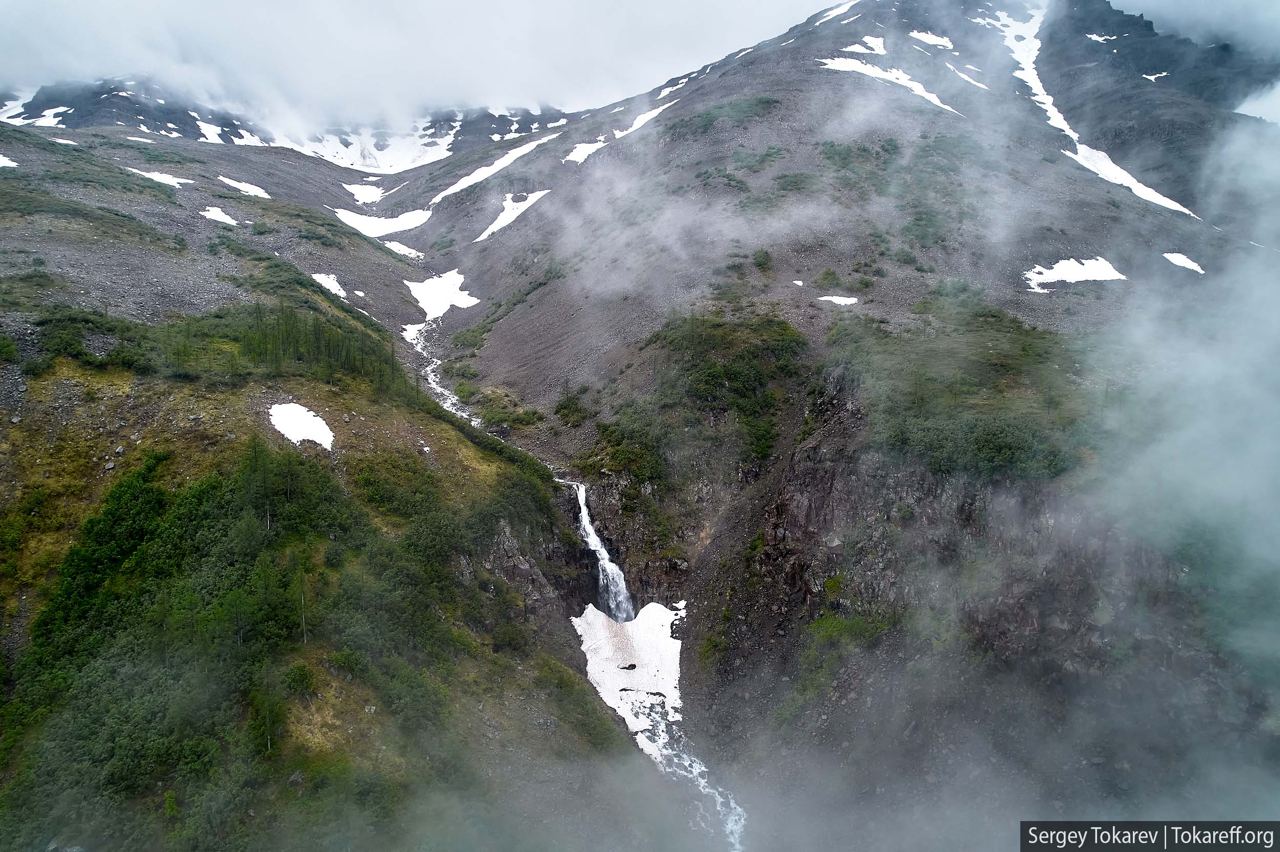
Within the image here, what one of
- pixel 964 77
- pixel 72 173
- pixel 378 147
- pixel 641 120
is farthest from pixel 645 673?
pixel 378 147

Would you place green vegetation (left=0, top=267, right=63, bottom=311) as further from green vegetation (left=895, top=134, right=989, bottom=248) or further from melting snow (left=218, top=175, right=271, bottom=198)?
green vegetation (left=895, top=134, right=989, bottom=248)

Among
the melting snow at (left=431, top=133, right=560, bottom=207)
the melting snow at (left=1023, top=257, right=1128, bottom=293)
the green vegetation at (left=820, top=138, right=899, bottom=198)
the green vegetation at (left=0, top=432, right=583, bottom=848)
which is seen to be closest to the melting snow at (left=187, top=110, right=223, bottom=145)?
the melting snow at (left=431, top=133, right=560, bottom=207)

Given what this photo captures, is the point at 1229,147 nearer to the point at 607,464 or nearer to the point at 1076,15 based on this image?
the point at 1076,15

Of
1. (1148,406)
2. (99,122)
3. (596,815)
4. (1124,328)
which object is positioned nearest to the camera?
→ (596,815)

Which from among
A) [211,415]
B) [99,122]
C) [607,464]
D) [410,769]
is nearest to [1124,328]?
[607,464]

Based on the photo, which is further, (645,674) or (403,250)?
(403,250)

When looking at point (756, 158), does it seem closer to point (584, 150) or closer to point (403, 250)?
point (584, 150)

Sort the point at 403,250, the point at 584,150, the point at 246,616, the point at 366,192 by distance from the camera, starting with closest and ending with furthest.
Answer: the point at 246,616 < the point at 403,250 < the point at 584,150 < the point at 366,192
